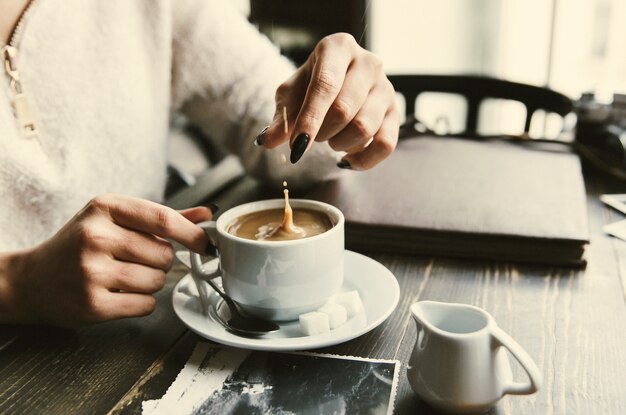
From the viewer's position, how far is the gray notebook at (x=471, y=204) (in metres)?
0.76

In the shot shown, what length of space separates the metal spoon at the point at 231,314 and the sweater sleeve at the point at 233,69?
14.1 inches

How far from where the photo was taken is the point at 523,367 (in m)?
0.46

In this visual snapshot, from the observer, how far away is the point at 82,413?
51 cm

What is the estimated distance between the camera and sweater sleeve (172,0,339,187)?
40.8 inches

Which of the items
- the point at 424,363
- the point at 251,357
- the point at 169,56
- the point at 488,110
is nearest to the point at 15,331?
the point at 251,357

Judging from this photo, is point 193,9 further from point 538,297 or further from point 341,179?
point 538,297

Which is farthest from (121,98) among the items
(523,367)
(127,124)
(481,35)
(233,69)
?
(481,35)

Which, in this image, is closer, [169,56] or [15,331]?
[15,331]

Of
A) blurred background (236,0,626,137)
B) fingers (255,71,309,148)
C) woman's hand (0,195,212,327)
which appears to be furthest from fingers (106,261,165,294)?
blurred background (236,0,626,137)

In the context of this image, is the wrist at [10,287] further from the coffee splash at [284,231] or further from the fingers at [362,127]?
the fingers at [362,127]

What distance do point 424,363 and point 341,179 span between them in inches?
21.3

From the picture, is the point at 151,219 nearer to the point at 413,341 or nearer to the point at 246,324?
the point at 246,324

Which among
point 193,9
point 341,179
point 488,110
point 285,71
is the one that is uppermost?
point 193,9

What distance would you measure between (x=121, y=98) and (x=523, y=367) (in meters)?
0.82
